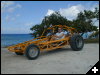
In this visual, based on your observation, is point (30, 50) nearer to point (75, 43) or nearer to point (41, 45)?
point (41, 45)

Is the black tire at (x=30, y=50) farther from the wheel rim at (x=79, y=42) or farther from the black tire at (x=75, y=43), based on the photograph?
the wheel rim at (x=79, y=42)

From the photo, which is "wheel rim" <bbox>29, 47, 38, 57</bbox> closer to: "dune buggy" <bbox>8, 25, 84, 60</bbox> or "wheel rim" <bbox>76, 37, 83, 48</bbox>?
"dune buggy" <bbox>8, 25, 84, 60</bbox>

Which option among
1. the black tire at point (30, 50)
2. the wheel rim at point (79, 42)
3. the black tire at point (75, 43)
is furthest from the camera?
the wheel rim at point (79, 42)

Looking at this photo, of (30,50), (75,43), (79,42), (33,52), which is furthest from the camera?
(79,42)

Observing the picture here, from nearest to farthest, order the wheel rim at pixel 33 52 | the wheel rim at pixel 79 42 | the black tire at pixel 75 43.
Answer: the wheel rim at pixel 33 52, the black tire at pixel 75 43, the wheel rim at pixel 79 42

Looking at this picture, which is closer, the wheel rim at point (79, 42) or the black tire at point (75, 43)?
the black tire at point (75, 43)

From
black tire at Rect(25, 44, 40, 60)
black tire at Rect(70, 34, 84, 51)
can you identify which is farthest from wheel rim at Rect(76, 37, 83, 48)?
black tire at Rect(25, 44, 40, 60)

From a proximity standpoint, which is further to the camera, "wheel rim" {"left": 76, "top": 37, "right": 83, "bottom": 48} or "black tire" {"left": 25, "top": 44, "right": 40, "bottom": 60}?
"wheel rim" {"left": 76, "top": 37, "right": 83, "bottom": 48}

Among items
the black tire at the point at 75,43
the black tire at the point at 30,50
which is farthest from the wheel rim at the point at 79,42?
the black tire at the point at 30,50

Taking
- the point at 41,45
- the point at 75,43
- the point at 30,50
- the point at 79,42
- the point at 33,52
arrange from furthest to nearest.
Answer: the point at 79,42 < the point at 75,43 < the point at 41,45 < the point at 33,52 < the point at 30,50

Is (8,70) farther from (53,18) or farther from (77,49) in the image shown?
(53,18)

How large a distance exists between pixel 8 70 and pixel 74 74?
182 centimetres

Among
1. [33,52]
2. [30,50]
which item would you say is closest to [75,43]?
[33,52]

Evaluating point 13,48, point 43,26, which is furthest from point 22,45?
point 43,26
